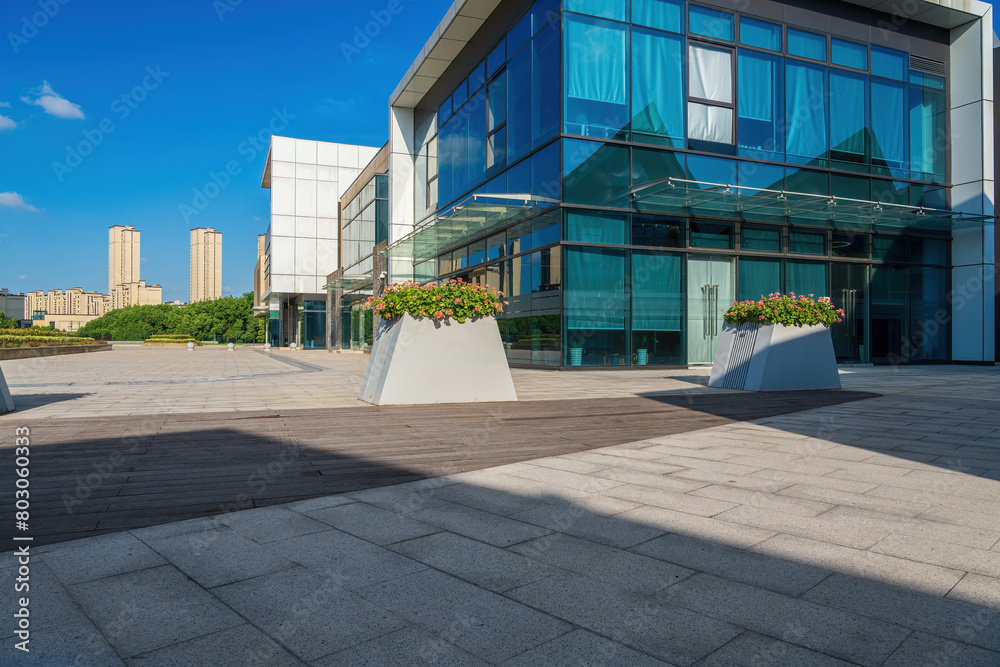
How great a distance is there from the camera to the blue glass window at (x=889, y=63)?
67.2 ft

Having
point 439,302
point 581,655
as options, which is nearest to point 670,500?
point 581,655

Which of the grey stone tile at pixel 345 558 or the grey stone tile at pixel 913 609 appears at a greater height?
the grey stone tile at pixel 913 609

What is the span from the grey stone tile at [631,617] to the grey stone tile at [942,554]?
4.29 feet

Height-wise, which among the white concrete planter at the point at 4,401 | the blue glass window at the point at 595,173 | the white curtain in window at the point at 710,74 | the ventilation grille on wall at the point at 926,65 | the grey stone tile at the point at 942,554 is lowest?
the grey stone tile at the point at 942,554

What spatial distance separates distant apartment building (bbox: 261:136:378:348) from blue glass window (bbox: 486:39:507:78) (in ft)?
75.8

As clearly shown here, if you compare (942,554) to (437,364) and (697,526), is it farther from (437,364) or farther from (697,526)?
(437,364)

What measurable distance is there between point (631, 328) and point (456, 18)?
11.9 meters

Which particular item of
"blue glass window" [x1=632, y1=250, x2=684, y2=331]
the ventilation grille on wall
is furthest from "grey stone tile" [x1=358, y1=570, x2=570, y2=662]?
the ventilation grille on wall

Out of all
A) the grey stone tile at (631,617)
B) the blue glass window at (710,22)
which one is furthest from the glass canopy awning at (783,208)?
the grey stone tile at (631,617)

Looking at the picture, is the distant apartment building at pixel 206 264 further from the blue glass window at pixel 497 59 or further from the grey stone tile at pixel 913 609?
the grey stone tile at pixel 913 609

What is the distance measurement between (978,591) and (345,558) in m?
2.70

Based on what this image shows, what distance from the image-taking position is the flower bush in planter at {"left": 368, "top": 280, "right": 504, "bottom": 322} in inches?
371

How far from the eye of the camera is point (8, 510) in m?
3.85

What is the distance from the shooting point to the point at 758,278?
19359mm
